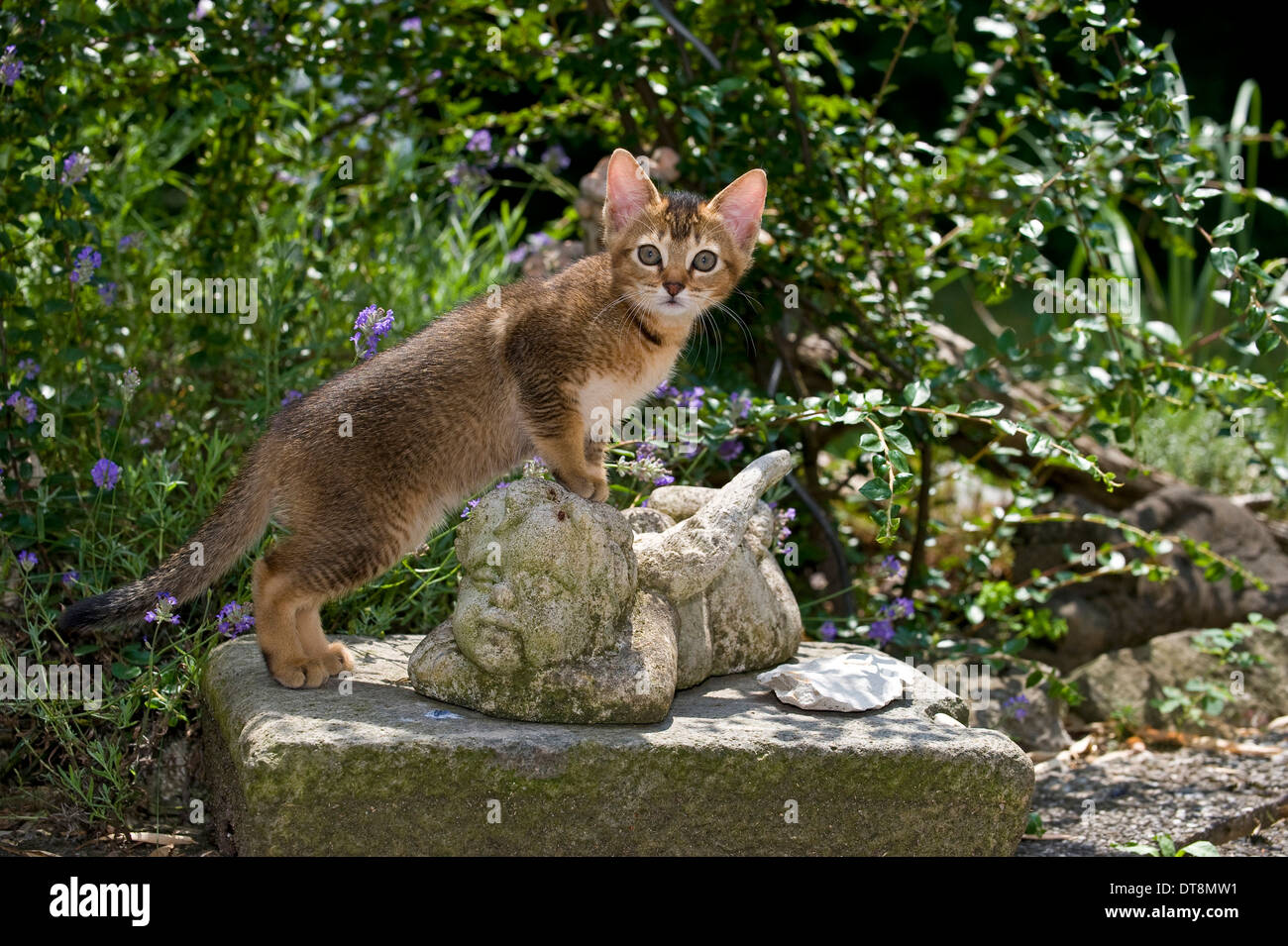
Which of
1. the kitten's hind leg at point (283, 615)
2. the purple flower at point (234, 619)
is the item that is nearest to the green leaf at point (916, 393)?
the kitten's hind leg at point (283, 615)

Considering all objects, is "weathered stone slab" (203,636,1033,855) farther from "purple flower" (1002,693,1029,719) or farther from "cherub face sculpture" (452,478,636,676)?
"purple flower" (1002,693,1029,719)

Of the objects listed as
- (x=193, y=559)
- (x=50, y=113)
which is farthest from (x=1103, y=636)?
(x=50, y=113)

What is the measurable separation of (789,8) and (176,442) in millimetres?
5842

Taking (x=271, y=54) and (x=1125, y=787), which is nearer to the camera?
(x=1125, y=787)

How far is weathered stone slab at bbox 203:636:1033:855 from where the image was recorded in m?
3.24

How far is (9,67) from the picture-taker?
4.57 m

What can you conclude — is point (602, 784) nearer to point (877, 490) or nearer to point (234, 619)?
point (877, 490)

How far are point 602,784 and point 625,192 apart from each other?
1.85m

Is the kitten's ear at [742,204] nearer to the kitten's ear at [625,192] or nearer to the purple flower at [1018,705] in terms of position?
the kitten's ear at [625,192]

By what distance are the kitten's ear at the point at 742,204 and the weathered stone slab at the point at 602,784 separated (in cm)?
157

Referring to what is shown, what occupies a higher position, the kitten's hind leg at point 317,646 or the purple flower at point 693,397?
the purple flower at point 693,397

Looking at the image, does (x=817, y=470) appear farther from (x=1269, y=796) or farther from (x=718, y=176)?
(x=1269, y=796)

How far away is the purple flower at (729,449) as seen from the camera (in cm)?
520

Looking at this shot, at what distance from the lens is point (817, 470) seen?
21.2ft
